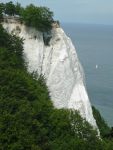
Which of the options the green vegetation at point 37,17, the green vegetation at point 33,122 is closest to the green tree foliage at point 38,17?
the green vegetation at point 37,17

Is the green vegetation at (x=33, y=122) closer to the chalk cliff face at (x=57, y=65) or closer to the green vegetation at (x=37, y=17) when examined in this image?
the chalk cliff face at (x=57, y=65)

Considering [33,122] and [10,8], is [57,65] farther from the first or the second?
[33,122]

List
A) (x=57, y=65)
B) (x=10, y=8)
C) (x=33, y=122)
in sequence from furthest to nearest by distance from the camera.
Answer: (x=10, y=8)
(x=57, y=65)
(x=33, y=122)

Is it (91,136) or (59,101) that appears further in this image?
(59,101)

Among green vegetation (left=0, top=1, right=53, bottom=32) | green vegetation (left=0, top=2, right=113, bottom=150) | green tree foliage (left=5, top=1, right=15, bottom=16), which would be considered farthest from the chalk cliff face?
green vegetation (left=0, top=2, right=113, bottom=150)

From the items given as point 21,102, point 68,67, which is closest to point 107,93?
point 68,67

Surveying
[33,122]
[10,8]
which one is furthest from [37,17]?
[33,122]

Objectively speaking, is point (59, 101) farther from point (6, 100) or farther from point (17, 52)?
point (6, 100)
